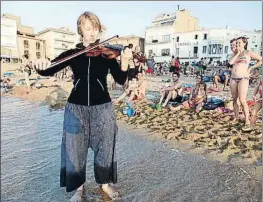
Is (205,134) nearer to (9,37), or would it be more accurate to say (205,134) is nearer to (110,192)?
(110,192)

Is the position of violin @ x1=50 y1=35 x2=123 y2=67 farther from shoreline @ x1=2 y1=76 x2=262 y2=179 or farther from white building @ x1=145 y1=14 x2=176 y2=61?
white building @ x1=145 y1=14 x2=176 y2=61

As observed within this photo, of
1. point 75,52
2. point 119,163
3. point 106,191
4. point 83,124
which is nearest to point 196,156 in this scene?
point 119,163

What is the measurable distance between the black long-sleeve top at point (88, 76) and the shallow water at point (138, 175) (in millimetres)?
958

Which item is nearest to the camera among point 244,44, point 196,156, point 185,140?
point 196,156

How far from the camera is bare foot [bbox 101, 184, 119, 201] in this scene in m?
2.58

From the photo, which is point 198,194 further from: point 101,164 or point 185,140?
point 185,140

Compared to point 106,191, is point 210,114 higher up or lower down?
higher up

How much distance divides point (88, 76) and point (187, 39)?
48035mm

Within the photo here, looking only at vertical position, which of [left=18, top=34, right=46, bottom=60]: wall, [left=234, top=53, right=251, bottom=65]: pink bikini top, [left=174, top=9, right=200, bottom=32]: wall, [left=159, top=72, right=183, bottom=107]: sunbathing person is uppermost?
[left=174, top=9, right=200, bottom=32]: wall

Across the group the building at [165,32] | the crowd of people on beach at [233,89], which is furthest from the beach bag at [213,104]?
the building at [165,32]

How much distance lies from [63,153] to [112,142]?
432mm

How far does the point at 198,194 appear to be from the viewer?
106 inches

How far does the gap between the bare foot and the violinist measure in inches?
9.4

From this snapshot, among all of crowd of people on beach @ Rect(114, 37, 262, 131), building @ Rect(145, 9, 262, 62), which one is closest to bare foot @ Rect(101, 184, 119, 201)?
crowd of people on beach @ Rect(114, 37, 262, 131)
